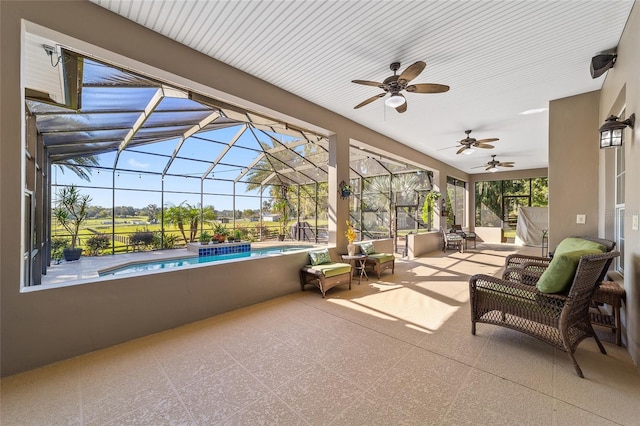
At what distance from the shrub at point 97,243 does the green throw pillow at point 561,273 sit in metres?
10.8

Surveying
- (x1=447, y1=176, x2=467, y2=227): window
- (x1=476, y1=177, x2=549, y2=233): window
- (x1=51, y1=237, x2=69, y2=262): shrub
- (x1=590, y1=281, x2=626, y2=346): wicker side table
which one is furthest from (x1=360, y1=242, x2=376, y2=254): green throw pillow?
(x1=476, y1=177, x2=549, y2=233): window

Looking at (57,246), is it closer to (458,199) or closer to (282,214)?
(282,214)

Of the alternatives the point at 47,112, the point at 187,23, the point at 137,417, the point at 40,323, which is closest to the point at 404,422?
the point at 137,417

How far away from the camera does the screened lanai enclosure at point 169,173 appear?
4.26m

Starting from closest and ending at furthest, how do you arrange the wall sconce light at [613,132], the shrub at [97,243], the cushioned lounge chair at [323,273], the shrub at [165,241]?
the wall sconce light at [613,132] < the cushioned lounge chair at [323,273] < the shrub at [97,243] < the shrub at [165,241]

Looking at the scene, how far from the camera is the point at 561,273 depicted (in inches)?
93.7

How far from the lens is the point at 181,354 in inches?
99.1

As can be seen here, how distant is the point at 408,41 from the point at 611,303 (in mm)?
3549

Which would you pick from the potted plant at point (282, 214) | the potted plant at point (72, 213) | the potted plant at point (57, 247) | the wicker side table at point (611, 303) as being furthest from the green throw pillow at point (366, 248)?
the potted plant at point (57, 247)

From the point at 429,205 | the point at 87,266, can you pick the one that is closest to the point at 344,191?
the point at 429,205

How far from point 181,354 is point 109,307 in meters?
0.93

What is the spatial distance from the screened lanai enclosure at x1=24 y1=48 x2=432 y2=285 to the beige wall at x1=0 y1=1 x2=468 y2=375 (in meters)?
0.61

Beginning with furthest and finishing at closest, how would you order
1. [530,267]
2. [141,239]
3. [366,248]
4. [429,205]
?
1. [141,239]
2. [429,205]
3. [366,248]
4. [530,267]

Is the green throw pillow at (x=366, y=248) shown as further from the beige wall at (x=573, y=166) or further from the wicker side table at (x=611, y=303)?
the wicker side table at (x=611, y=303)
